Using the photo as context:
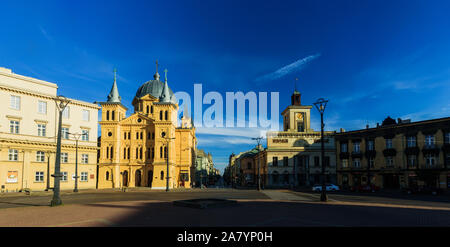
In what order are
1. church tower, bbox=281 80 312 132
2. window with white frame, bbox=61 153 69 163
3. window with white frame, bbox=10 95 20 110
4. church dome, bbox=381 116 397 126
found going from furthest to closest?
1. church tower, bbox=281 80 312 132
2. church dome, bbox=381 116 397 126
3. window with white frame, bbox=61 153 69 163
4. window with white frame, bbox=10 95 20 110

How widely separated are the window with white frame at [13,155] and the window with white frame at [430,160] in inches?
2596

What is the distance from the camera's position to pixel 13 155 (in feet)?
136

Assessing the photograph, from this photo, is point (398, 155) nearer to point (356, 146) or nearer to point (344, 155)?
point (356, 146)

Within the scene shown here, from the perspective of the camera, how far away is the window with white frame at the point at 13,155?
4106 cm

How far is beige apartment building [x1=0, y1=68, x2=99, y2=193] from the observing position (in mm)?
40875

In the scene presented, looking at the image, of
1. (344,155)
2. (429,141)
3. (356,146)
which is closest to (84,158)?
(344,155)

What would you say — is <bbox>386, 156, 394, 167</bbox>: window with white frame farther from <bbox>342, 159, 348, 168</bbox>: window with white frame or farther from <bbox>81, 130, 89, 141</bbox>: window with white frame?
<bbox>81, 130, 89, 141</bbox>: window with white frame

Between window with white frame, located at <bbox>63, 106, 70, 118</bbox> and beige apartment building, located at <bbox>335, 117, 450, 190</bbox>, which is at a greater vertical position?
window with white frame, located at <bbox>63, 106, 70, 118</bbox>

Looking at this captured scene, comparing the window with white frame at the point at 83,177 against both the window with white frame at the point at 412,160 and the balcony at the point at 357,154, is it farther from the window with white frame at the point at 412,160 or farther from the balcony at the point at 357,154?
the window with white frame at the point at 412,160

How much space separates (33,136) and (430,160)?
65201mm

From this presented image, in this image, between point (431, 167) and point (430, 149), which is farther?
point (430, 149)

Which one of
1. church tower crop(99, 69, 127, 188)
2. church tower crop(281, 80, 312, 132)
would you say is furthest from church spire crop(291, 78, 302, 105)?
church tower crop(99, 69, 127, 188)
